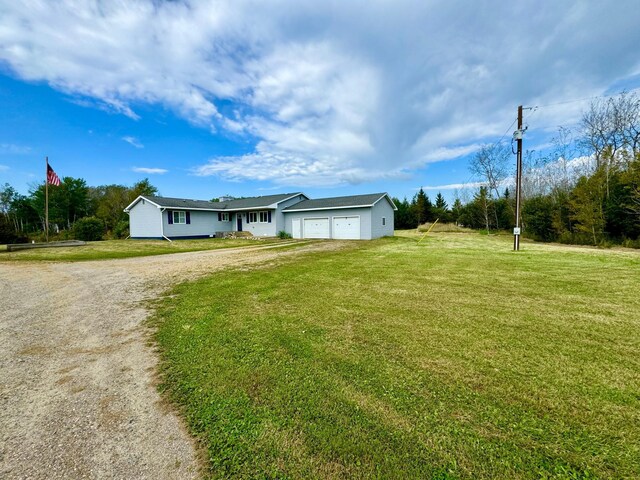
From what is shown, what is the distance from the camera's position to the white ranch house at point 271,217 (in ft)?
71.2

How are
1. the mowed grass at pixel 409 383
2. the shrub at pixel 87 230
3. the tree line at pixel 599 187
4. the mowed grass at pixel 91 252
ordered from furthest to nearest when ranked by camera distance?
the shrub at pixel 87 230 → the tree line at pixel 599 187 → the mowed grass at pixel 91 252 → the mowed grass at pixel 409 383

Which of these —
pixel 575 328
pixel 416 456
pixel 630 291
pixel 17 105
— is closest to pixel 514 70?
pixel 630 291

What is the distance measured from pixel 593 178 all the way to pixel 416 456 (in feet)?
78.6

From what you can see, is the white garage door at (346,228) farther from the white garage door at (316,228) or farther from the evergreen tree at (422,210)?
the evergreen tree at (422,210)

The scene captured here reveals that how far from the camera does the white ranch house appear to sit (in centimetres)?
2169

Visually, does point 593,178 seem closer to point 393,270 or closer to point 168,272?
point 393,270

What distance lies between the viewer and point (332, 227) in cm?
2262

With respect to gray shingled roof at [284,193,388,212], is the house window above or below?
below

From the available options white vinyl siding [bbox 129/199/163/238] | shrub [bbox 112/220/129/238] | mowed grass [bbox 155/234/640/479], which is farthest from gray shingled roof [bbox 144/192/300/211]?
mowed grass [bbox 155/234/640/479]

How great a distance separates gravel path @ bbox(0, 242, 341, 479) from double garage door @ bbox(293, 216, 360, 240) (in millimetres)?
17638

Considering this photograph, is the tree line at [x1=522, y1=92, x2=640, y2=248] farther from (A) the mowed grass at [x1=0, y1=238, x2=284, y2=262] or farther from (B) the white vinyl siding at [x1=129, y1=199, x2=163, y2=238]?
(B) the white vinyl siding at [x1=129, y1=199, x2=163, y2=238]

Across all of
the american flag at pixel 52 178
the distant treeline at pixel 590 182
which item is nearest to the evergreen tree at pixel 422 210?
the distant treeline at pixel 590 182

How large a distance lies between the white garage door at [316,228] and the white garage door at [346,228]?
0.82 metres

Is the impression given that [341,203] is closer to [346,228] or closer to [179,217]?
[346,228]
